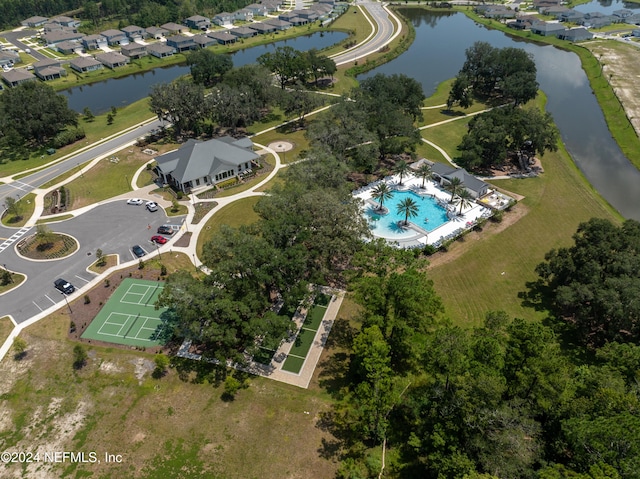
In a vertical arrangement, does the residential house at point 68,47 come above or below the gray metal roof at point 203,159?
above

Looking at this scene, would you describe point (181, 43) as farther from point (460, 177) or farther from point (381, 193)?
point (460, 177)

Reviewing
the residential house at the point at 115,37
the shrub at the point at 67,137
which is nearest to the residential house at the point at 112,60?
the residential house at the point at 115,37

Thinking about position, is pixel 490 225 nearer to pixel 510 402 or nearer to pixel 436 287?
pixel 436 287

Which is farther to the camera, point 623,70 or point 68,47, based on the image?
point 68,47

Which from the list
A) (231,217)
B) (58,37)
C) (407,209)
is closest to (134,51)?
(58,37)

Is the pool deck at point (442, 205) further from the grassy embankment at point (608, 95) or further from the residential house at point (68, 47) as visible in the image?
the residential house at point (68, 47)

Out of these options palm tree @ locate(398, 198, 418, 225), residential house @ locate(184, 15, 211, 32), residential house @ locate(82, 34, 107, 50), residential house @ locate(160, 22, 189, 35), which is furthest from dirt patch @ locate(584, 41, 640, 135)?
residential house @ locate(82, 34, 107, 50)
